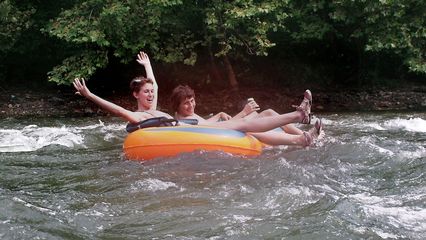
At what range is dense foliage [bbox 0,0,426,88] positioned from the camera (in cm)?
1179

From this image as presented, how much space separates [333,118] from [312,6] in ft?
10.7

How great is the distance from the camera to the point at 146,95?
248 inches

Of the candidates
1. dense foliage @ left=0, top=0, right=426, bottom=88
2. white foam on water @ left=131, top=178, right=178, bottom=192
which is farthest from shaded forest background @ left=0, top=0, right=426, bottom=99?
white foam on water @ left=131, top=178, right=178, bottom=192

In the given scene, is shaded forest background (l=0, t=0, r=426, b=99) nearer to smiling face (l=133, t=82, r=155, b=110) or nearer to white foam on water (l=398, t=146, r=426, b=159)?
smiling face (l=133, t=82, r=155, b=110)

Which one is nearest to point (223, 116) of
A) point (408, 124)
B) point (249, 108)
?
point (249, 108)

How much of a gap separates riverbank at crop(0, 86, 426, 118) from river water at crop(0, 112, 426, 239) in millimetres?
5704

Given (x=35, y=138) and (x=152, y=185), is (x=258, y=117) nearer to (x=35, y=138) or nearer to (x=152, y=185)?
(x=152, y=185)

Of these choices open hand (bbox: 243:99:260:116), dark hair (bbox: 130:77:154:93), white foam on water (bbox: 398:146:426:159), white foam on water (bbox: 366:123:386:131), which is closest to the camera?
white foam on water (bbox: 398:146:426:159)

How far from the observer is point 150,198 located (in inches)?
172

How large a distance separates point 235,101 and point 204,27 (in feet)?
6.67

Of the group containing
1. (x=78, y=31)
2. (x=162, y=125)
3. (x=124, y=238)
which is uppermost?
(x=78, y=31)

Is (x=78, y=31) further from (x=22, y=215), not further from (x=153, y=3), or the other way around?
(x=22, y=215)

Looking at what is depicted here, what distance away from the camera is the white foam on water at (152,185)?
466 cm

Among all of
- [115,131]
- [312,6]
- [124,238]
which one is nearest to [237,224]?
[124,238]
